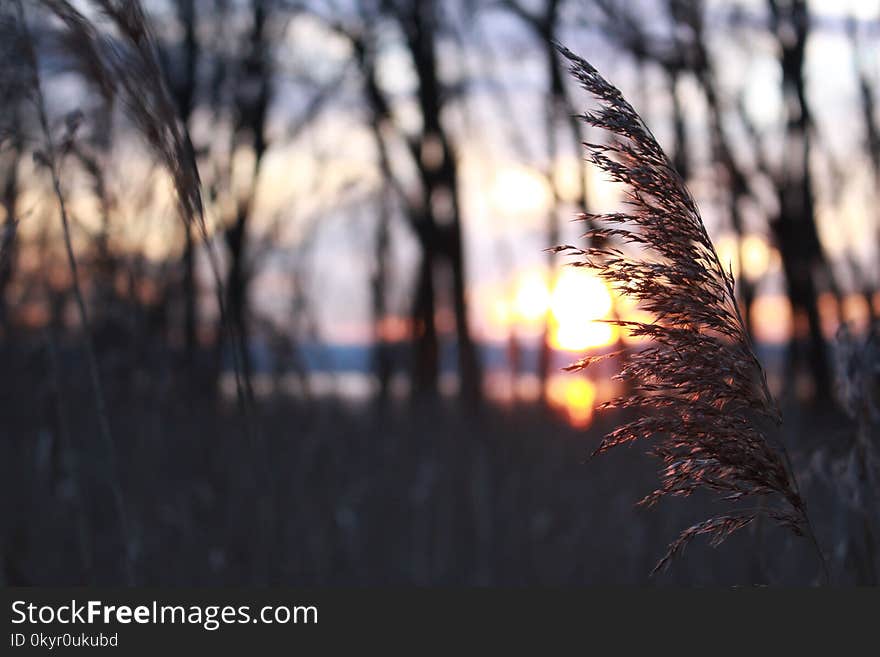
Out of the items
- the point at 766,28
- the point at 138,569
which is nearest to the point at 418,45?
the point at 766,28

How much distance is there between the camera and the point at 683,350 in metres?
1.88

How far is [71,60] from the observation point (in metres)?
2.54

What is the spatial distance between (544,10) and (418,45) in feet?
7.64

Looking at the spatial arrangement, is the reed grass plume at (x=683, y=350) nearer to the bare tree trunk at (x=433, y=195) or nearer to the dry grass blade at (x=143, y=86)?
the dry grass blade at (x=143, y=86)

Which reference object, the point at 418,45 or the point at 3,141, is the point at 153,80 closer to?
the point at 3,141

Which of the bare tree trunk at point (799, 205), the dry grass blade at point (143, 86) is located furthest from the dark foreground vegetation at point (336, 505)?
the bare tree trunk at point (799, 205)

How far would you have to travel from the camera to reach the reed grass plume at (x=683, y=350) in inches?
71.1

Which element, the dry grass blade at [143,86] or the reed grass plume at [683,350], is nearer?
the reed grass plume at [683,350]

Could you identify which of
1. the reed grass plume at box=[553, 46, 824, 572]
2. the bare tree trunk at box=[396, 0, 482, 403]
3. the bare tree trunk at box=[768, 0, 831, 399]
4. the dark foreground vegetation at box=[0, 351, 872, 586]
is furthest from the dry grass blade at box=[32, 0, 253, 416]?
the bare tree trunk at box=[396, 0, 482, 403]

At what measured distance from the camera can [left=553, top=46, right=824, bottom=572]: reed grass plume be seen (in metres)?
1.81

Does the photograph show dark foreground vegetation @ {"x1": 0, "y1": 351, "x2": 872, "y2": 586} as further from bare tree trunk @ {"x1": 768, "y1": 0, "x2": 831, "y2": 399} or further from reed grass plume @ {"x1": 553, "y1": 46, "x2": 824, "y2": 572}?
bare tree trunk @ {"x1": 768, "y1": 0, "x2": 831, "y2": 399}

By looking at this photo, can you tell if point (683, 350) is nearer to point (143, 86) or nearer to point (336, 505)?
point (143, 86)

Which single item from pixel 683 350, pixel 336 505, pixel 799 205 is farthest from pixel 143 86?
pixel 799 205

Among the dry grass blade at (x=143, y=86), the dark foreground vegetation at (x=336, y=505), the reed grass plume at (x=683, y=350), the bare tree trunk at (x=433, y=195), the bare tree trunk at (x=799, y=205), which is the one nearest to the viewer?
the reed grass plume at (x=683, y=350)
